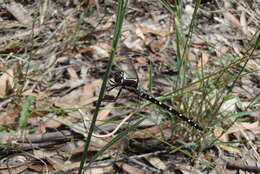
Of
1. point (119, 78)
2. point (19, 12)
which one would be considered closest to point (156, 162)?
point (119, 78)

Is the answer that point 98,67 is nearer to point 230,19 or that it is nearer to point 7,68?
point 7,68

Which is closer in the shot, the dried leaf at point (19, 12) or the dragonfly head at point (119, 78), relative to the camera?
the dragonfly head at point (119, 78)

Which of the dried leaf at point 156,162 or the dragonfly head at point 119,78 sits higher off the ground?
the dragonfly head at point 119,78

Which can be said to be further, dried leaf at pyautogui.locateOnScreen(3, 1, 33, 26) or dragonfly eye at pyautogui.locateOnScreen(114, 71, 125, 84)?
dried leaf at pyautogui.locateOnScreen(3, 1, 33, 26)

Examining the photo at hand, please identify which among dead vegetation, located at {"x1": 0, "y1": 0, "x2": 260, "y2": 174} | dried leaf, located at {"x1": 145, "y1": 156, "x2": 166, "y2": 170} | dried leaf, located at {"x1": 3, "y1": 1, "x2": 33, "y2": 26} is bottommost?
dried leaf, located at {"x1": 145, "y1": 156, "x2": 166, "y2": 170}

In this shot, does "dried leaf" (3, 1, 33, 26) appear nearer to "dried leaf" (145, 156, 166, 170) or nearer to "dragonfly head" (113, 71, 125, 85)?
"dragonfly head" (113, 71, 125, 85)

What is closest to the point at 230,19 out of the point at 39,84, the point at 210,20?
the point at 210,20

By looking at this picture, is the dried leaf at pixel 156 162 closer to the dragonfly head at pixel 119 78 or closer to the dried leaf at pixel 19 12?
the dragonfly head at pixel 119 78

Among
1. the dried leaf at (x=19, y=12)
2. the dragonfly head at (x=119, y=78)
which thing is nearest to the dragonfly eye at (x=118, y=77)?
the dragonfly head at (x=119, y=78)

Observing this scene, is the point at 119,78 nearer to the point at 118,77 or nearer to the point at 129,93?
the point at 118,77

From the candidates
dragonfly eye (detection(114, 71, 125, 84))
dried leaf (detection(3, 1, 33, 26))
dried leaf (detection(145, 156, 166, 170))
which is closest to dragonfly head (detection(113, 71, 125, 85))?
dragonfly eye (detection(114, 71, 125, 84))

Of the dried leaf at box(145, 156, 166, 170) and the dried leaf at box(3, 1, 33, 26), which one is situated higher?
the dried leaf at box(3, 1, 33, 26)
